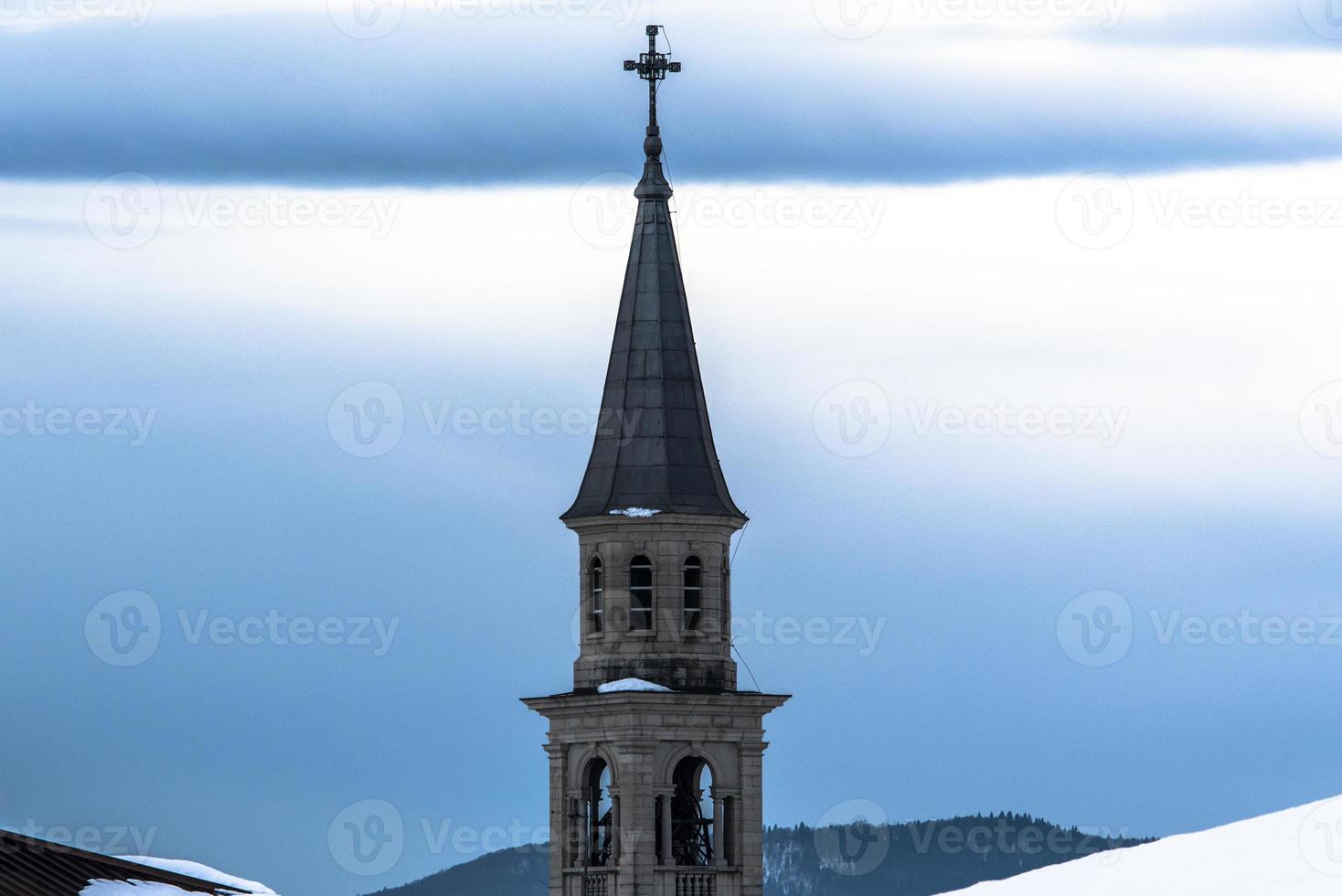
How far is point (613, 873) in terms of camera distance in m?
114

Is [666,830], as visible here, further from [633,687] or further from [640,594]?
[640,594]

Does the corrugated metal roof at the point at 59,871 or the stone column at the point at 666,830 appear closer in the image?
the corrugated metal roof at the point at 59,871

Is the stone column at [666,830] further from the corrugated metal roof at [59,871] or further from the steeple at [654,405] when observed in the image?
the corrugated metal roof at [59,871]

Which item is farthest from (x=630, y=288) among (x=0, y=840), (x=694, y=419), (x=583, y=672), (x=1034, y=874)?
(x=1034, y=874)

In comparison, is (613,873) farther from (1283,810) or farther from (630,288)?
(1283,810)

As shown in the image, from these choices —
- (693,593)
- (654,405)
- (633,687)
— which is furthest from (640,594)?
(654,405)

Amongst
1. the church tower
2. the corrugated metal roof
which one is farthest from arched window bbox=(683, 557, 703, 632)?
A: the corrugated metal roof

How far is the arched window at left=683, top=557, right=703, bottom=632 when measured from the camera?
381ft

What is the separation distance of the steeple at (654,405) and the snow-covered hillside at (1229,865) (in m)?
58.7

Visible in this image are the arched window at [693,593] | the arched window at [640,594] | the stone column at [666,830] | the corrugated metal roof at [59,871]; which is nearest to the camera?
the corrugated metal roof at [59,871]

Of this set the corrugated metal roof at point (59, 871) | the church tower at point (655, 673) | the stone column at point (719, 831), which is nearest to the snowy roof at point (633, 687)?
the church tower at point (655, 673)

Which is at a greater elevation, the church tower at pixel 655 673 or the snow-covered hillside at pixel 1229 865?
the church tower at pixel 655 673

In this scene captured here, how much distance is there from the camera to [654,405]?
117 m

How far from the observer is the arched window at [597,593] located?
116625 mm
